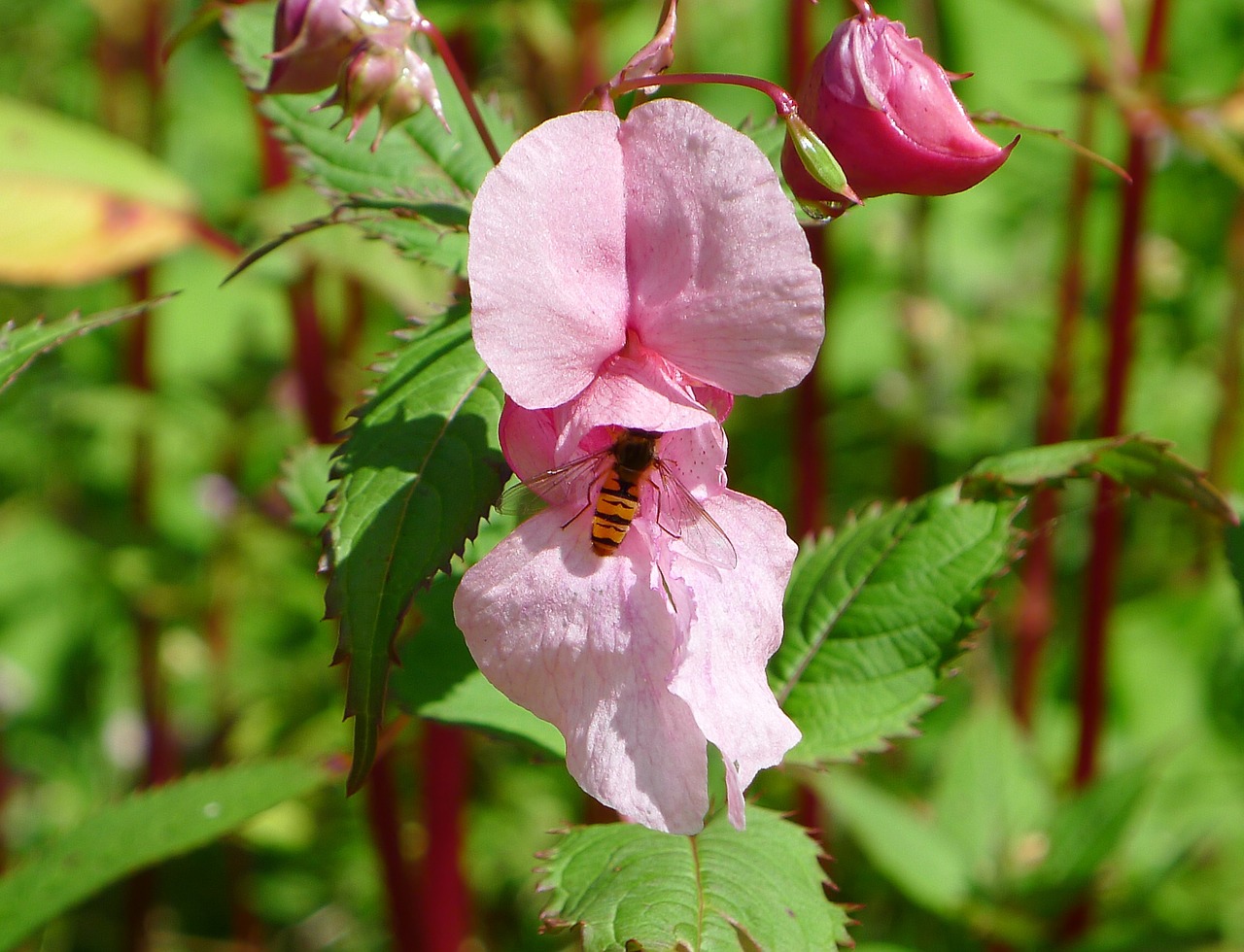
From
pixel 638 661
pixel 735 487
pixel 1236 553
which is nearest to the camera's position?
pixel 638 661

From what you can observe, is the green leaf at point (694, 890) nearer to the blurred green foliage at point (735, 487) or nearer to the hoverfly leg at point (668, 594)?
the hoverfly leg at point (668, 594)

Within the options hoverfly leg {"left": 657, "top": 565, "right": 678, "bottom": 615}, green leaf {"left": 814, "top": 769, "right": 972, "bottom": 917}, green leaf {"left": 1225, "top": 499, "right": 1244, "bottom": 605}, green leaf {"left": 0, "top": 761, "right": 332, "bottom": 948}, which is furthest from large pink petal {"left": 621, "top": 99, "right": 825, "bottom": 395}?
green leaf {"left": 814, "top": 769, "right": 972, "bottom": 917}

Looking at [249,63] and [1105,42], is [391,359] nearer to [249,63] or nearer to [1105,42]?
[249,63]

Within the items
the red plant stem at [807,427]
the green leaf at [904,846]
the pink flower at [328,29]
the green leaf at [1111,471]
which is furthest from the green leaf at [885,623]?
the red plant stem at [807,427]

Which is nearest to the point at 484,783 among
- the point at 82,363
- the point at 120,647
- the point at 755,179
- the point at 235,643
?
the point at 235,643

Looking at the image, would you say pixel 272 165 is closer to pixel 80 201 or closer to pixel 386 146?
pixel 80 201

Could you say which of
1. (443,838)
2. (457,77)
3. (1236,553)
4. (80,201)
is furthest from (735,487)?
(457,77)
